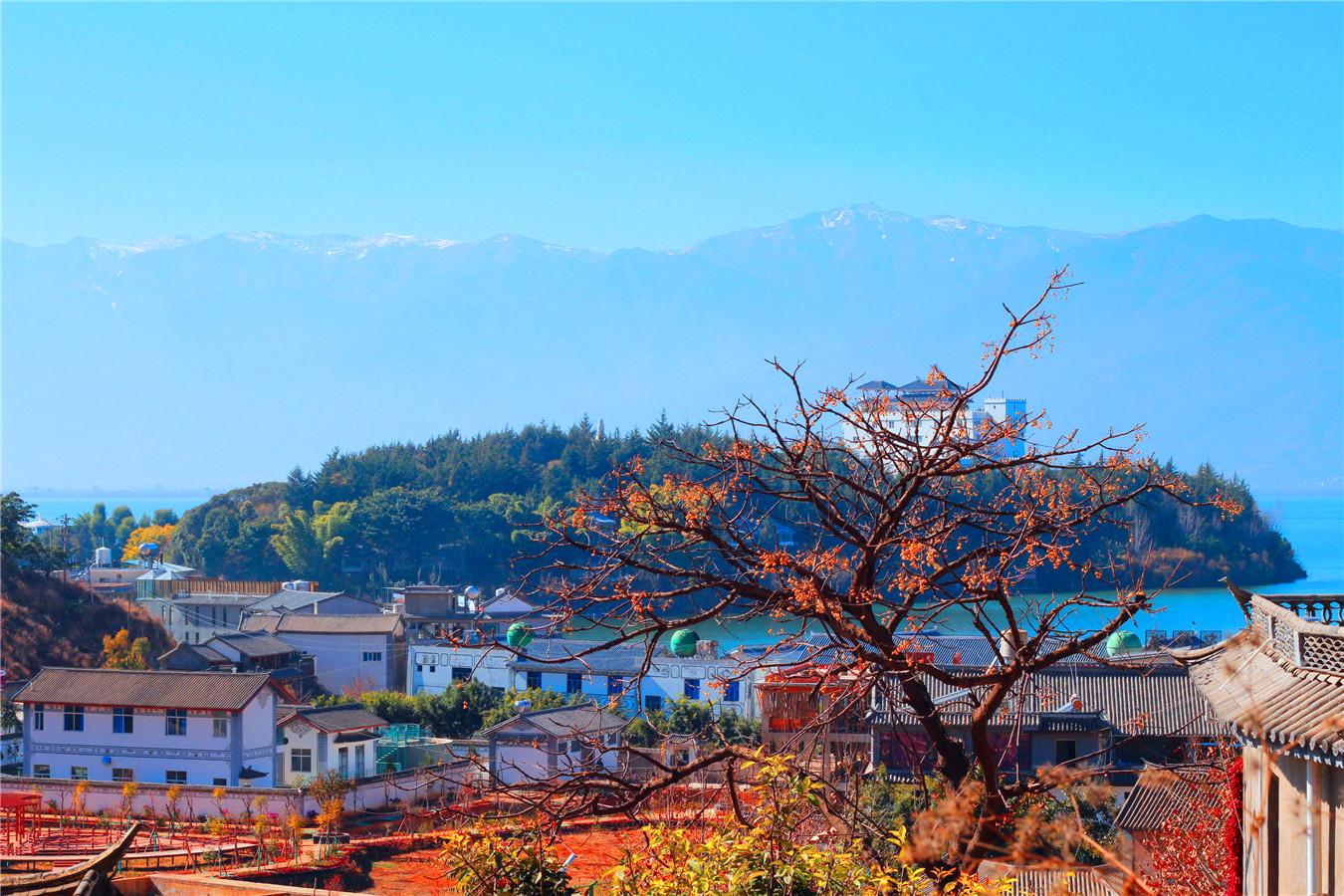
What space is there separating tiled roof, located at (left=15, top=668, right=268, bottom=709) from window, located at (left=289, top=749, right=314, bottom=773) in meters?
1.52

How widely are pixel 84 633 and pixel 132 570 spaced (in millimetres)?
23848

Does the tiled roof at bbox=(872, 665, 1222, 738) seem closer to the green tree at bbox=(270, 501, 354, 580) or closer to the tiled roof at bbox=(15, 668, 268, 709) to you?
the tiled roof at bbox=(15, 668, 268, 709)

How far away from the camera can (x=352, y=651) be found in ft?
117

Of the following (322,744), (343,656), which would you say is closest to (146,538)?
(343,656)

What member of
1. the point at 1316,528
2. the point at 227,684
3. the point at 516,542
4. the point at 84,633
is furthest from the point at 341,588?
the point at 1316,528

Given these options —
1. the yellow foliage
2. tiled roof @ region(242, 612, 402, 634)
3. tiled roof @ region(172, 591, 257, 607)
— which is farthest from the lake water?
the yellow foliage

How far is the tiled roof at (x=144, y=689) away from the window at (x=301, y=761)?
1519 mm

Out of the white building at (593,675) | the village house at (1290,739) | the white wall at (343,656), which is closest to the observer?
the village house at (1290,739)

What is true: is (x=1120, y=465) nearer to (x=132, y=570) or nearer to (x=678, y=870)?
(x=678, y=870)

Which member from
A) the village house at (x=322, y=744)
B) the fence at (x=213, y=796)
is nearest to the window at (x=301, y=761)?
the village house at (x=322, y=744)

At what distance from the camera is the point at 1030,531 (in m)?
3.89

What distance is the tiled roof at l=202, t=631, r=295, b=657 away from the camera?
3247 centimetres

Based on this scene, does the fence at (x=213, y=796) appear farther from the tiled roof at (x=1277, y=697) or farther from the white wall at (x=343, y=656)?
the tiled roof at (x=1277, y=697)

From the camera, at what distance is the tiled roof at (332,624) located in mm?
35844
